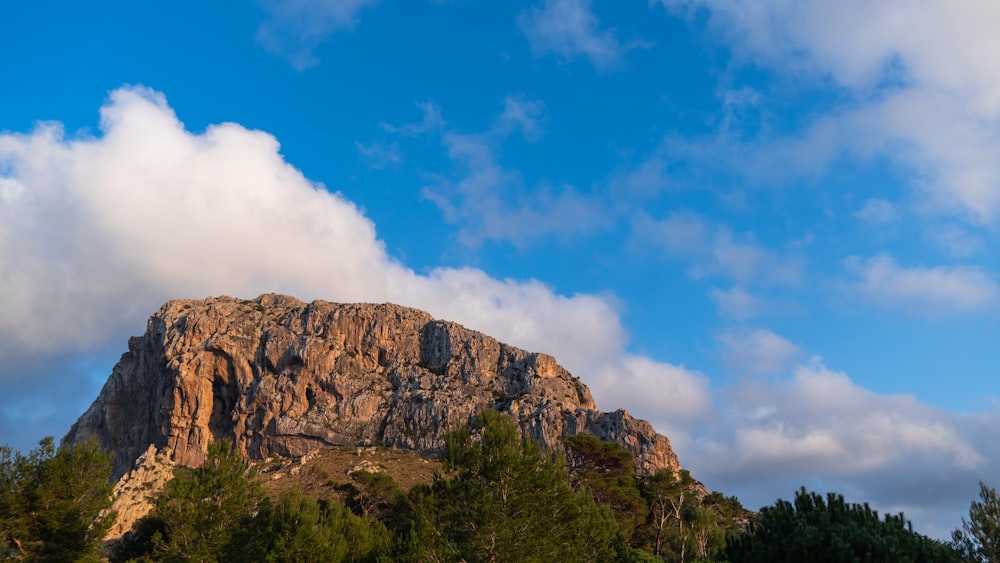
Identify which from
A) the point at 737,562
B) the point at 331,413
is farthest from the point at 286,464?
the point at 737,562

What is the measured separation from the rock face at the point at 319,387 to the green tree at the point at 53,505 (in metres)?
108

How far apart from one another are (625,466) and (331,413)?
3752 inches

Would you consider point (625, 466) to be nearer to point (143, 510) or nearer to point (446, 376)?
point (143, 510)

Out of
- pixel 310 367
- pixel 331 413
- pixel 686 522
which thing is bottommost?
pixel 686 522

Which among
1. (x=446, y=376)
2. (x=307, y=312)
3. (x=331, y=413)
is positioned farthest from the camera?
(x=307, y=312)

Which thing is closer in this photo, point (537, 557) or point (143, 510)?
point (537, 557)

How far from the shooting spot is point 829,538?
24875 millimetres

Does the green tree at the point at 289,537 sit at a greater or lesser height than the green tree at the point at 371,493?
lesser

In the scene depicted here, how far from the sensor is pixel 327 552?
43.3 m

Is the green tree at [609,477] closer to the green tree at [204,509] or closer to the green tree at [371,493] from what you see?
the green tree at [371,493]

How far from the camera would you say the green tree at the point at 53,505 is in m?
42.6

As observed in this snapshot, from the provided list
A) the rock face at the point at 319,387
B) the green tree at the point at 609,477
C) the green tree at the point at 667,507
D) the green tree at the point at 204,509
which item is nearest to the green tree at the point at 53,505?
the green tree at the point at 204,509

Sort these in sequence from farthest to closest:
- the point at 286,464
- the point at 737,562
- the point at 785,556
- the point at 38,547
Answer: the point at 286,464, the point at 38,547, the point at 737,562, the point at 785,556

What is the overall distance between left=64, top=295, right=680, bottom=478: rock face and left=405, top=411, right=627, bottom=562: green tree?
11773 centimetres
